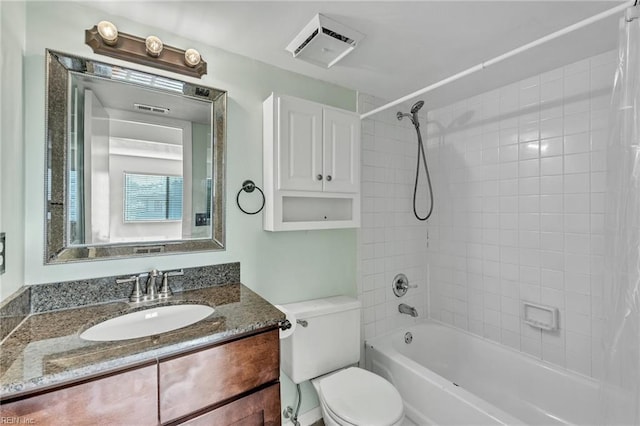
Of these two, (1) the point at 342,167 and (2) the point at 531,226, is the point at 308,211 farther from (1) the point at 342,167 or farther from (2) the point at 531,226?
(2) the point at 531,226

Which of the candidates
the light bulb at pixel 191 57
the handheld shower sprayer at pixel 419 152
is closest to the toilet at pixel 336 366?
the handheld shower sprayer at pixel 419 152

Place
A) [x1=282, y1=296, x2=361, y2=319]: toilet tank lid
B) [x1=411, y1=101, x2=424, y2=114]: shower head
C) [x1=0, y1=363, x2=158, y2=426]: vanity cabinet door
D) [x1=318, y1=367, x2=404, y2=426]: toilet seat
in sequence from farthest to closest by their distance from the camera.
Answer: [x1=411, y1=101, x2=424, y2=114]: shower head, [x1=282, y1=296, x2=361, y2=319]: toilet tank lid, [x1=318, y1=367, x2=404, y2=426]: toilet seat, [x1=0, y1=363, x2=158, y2=426]: vanity cabinet door

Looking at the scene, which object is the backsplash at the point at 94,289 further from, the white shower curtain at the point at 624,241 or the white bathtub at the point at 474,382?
the white shower curtain at the point at 624,241

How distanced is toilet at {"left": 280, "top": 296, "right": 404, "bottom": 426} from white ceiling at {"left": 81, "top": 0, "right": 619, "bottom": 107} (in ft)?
4.72

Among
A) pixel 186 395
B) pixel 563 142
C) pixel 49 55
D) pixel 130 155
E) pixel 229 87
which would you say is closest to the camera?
pixel 186 395

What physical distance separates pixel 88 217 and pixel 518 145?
8.25 ft

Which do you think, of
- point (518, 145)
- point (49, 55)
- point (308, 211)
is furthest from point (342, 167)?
point (49, 55)

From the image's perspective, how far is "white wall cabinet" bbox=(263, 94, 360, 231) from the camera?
1.60 m

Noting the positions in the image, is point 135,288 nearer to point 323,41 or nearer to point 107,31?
point 107,31

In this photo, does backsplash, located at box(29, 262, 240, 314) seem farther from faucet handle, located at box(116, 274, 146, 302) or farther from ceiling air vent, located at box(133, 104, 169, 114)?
ceiling air vent, located at box(133, 104, 169, 114)

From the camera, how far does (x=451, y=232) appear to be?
241 centimetres

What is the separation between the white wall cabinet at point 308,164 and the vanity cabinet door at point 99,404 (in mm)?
912

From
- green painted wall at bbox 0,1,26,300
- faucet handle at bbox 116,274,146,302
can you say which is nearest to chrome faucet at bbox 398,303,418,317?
faucet handle at bbox 116,274,146,302

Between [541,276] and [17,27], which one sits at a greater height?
[17,27]
